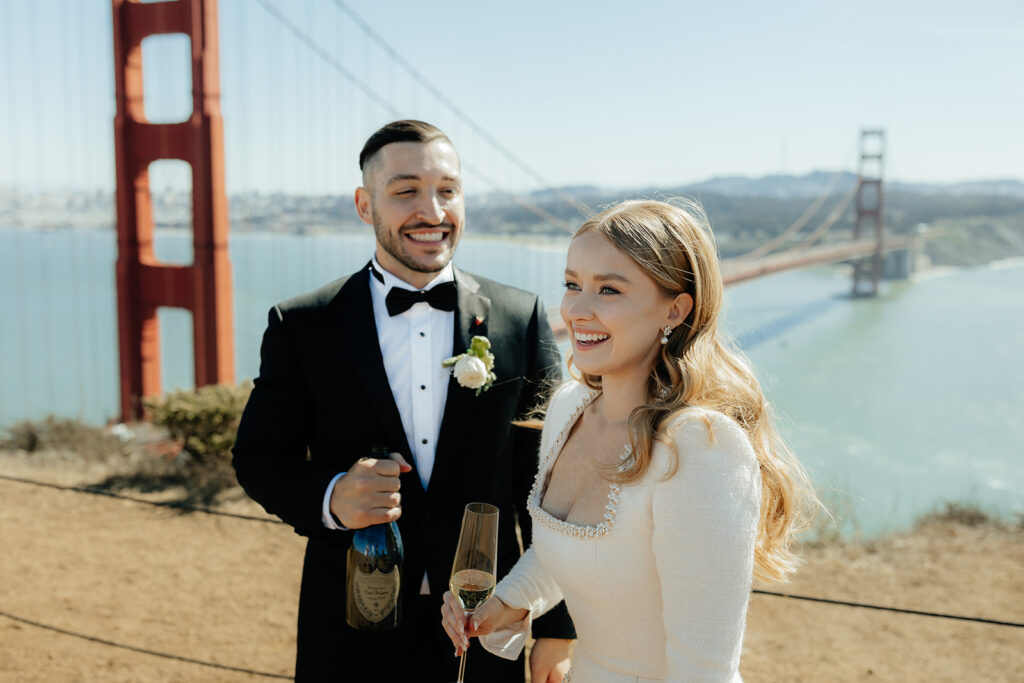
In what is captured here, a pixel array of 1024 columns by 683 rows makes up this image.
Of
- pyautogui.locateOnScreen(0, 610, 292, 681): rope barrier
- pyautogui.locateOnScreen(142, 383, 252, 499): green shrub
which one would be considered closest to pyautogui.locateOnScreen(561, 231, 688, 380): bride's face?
pyautogui.locateOnScreen(0, 610, 292, 681): rope barrier

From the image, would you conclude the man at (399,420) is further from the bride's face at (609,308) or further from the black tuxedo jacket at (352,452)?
the bride's face at (609,308)

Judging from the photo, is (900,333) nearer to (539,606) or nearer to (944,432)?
(944,432)

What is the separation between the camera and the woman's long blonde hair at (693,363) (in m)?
1.44

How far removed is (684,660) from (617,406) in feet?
1.58

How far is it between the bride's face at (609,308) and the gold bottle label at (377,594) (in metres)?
0.78

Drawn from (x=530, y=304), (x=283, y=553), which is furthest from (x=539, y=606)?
(x=283, y=553)

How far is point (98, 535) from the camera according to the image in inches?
213

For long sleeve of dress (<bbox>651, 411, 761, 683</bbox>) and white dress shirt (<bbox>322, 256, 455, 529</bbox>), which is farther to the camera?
white dress shirt (<bbox>322, 256, 455, 529</bbox>)

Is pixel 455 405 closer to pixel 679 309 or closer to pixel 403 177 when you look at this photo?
pixel 403 177

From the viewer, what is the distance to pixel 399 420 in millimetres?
1945

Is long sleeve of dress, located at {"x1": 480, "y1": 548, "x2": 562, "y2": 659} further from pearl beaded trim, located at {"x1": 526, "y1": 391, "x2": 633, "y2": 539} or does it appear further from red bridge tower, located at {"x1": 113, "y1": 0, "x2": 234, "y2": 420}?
red bridge tower, located at {"x1": 113, "y1": 0, "x2": 234, "y2": 420}

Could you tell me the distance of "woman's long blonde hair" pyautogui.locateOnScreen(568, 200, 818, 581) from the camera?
4.73 feet

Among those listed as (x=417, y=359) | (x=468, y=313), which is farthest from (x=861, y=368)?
(x=417, y=359)

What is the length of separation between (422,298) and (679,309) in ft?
2.62
